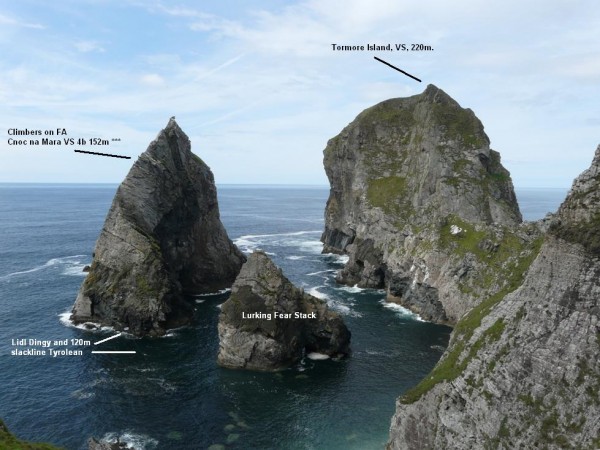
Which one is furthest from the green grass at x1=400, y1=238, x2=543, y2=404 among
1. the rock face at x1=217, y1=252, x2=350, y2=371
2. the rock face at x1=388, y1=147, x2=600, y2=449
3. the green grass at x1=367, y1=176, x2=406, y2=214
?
the green grass at x1=367, y1=176, x2=406, y2=214

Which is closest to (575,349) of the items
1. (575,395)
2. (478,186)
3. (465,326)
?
(575,395)

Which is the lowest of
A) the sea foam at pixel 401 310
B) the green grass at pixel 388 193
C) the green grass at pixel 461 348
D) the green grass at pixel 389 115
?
the sea foam at pixel 401 310

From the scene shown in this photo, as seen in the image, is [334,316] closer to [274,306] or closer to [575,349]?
[274,306]

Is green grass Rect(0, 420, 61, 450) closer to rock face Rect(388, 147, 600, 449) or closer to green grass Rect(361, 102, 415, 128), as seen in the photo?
rock face Rect(388, 147, 600, 449)

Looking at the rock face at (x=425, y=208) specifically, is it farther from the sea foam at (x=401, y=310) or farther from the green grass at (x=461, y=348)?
the green grass at (x=461, y=348)

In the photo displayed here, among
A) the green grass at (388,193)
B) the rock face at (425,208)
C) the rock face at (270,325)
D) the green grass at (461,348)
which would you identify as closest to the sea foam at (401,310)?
the rock face at (425,208)
